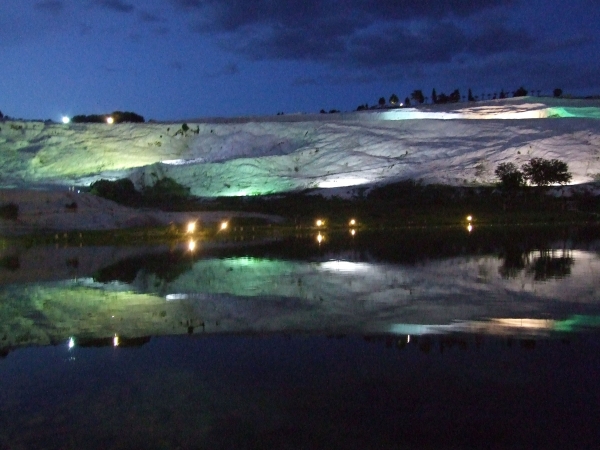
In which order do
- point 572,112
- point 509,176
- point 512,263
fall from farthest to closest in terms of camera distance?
1. point 572,112
2. point 509,176
3. point 512,263

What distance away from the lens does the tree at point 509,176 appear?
174ft

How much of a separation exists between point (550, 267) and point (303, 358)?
11.9 meters

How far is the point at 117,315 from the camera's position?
39.3ft

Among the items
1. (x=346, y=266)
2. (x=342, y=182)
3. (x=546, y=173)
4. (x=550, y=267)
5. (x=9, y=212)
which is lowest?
(x=550, y=267)

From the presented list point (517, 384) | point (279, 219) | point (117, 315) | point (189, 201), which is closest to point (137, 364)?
point (117, 315)

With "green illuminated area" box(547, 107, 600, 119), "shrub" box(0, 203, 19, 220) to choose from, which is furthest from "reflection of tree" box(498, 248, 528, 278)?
"green illuminated area" box(547, 107, 600, 119)

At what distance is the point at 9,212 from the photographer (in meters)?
35.2

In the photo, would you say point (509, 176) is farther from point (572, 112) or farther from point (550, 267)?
point (550, 267)

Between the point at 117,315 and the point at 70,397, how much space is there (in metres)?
4.78

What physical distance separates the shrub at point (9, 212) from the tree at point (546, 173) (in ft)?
124

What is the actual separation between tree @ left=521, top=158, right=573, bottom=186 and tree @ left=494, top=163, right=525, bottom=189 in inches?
31.6

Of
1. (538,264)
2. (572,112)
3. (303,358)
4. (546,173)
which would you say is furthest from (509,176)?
(303,358)

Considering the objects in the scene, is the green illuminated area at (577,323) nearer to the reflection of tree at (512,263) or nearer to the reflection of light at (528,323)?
the reflection of light at (528,323)

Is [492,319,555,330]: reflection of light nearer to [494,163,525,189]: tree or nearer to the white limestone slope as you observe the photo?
[494,163,525,189]: tree
